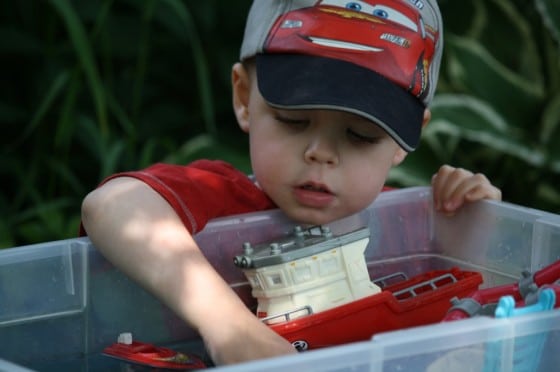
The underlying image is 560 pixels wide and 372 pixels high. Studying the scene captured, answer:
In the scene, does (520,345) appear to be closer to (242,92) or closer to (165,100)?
(242,92)

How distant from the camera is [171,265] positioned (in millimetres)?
1229

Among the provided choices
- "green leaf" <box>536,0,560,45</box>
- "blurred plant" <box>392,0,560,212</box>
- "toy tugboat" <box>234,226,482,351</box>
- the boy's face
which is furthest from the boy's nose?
"green leaf" <box>536,0,560,45</box>

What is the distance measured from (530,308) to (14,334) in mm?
586

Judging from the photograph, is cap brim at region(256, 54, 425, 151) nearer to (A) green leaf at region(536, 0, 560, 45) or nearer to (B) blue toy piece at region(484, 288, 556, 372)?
(B) blue toy piece at region(484, 288, 556, 372)

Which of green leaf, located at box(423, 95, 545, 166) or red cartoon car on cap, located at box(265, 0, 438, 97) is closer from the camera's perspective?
red cartoon car on cap, located at box(265, 0, 438, 97)

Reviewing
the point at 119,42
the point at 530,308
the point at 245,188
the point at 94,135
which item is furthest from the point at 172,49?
the point at 530,308

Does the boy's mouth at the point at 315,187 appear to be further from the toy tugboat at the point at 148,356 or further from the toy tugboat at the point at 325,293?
the toy tugboat at the point at 148,356

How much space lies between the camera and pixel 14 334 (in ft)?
4.28

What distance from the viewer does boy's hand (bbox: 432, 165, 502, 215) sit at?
1.60m

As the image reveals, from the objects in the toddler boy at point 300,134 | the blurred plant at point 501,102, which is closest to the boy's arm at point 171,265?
the toddler boy at point 300,134

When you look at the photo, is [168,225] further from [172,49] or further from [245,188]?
[172,49]

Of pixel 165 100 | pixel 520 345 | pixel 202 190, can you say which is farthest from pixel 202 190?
pixel 165 100

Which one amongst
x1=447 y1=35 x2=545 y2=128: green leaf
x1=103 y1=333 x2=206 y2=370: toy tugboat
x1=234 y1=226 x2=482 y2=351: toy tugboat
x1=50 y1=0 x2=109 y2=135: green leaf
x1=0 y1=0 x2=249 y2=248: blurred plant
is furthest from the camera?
x1=447 y1=35 x2=545 y2=128: green leaf

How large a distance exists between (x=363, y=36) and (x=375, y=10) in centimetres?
5
